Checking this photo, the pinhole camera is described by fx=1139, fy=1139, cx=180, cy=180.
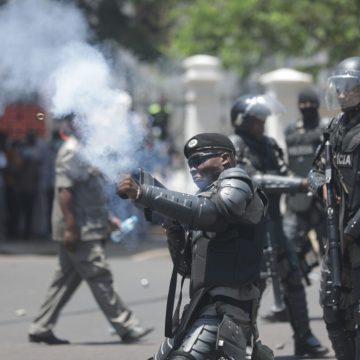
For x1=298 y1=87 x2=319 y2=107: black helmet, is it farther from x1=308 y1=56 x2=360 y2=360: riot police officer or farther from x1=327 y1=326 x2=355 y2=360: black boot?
x1=327 y1=326 x2=355 y2=360: black boot

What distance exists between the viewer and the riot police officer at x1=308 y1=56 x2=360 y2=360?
19.6ft

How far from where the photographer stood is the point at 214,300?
5461 millimetres

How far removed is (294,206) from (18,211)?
7597 mm

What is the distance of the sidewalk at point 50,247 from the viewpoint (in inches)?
589

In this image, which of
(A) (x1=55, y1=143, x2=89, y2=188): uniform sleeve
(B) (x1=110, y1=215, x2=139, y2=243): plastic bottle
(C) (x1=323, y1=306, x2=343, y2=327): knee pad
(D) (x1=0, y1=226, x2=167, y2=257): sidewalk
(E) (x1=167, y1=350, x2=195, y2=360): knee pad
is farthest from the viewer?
→ (D) (x1=0, y1=226, x2=167, y2=257): sidewalk

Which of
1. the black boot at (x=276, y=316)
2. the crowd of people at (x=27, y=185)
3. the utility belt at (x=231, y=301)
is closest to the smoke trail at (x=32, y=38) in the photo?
the utility belt at (x=231, y=301)

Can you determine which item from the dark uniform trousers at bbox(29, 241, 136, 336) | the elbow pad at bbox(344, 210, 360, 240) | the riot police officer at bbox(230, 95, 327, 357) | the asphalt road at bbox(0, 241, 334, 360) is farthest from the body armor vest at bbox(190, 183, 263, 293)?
the dark uniform trousers at bbox(29, 241, 136, 336)

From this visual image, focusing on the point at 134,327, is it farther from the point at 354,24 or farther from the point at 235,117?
the point at 354,24

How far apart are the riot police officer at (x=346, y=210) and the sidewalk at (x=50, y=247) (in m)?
8.69

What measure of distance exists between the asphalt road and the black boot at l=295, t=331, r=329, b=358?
0.37ft

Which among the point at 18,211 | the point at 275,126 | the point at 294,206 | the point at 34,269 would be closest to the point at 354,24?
the point at 275,126

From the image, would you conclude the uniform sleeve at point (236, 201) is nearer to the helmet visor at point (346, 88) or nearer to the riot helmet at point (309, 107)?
the helmet visor at point (346, 88)

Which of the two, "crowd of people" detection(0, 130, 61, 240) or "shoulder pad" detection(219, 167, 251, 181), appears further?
"crowd of people" detection(0, 130, 61, 240)

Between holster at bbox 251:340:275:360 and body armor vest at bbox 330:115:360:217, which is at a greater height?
body armor vest at bbox 330:115:360:217
